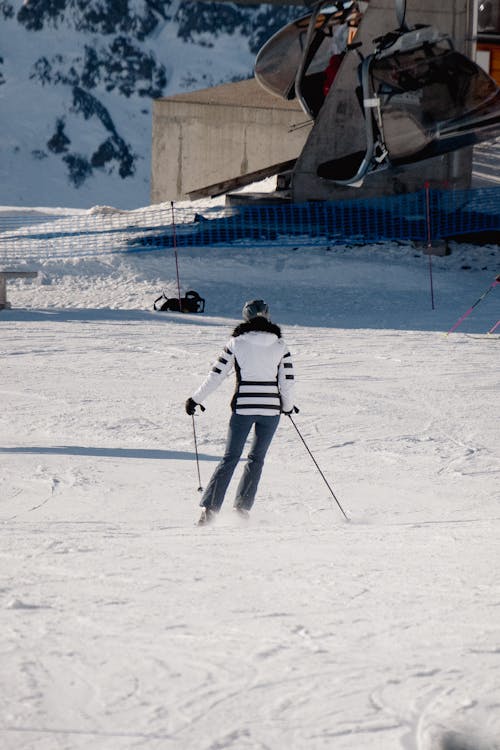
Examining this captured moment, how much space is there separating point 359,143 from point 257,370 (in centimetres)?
1800

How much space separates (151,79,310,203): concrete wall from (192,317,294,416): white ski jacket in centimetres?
2433

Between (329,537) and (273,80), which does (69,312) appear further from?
(329,537)

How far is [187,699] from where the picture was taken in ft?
11.7

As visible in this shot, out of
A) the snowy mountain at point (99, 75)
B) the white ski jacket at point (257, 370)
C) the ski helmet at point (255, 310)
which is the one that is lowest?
the white ski jacket at point (257, 370)

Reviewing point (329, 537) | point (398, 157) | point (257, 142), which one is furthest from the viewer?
point (257, 142)

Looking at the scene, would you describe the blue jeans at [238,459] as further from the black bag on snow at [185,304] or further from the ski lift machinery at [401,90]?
the ski lift machinery at [401,90]

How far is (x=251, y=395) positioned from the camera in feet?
23.8

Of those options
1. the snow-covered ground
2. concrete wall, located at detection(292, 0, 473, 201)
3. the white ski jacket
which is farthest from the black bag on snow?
the white ski jacket

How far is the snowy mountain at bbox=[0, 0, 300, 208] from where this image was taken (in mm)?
79938

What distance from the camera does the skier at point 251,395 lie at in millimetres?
7277

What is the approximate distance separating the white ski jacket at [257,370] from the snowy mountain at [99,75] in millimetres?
65180

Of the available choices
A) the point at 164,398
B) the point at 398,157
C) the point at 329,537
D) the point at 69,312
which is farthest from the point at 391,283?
the point at 329,537

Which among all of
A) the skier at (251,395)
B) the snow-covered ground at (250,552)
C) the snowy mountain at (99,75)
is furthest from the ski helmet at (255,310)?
the snowy mountain at (99,75)

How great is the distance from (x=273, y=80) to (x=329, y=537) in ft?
68.4
